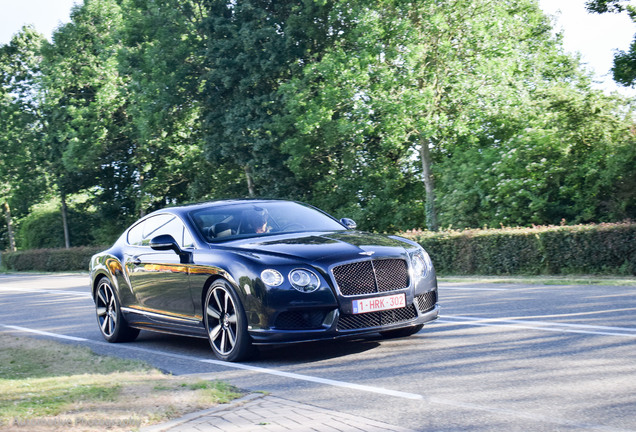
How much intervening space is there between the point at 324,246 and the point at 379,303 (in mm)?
762

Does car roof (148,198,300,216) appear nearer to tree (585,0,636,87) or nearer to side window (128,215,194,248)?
side window (128,215,194,248)

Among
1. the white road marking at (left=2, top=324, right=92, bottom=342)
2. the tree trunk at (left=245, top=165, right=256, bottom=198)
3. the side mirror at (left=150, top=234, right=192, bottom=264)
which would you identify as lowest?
the white road marking at (left=2, top=324, right=92, bottom=342)

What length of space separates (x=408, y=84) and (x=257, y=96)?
8.73 m

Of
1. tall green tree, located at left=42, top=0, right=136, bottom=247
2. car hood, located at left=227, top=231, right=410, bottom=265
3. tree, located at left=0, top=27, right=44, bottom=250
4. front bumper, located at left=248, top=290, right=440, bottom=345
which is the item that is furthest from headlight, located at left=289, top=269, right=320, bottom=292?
tree, located at left=0, top=27, right=44, bottom=250

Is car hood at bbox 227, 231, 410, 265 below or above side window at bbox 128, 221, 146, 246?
below

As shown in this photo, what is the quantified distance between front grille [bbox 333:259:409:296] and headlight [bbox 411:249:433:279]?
17cm

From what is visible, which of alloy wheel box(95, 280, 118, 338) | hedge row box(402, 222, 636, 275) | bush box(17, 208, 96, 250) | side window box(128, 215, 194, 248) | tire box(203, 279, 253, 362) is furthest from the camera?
bush box(17, 208, 96, 250)

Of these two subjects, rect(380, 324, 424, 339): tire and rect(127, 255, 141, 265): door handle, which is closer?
rect(380, 324, 424, 339): tire

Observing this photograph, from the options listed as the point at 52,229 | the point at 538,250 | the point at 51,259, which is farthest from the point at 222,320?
the point at 52,229

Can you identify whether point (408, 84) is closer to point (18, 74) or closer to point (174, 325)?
point (174, 325)

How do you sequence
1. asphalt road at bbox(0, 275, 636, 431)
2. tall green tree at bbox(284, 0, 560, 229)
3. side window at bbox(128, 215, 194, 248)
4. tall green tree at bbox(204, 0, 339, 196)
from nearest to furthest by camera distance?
asphalt road at bbox(0, 275, 636, 431), side window at bbox(128, 215, 194, 248), tall green tree at bbox(284, 0, 560, 229), tall green tree at bbox(204, 0, 339, 196)

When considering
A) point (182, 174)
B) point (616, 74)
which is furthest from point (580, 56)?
point (182, 174)

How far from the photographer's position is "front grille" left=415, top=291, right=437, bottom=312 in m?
7.86

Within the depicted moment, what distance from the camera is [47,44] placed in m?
47.7
